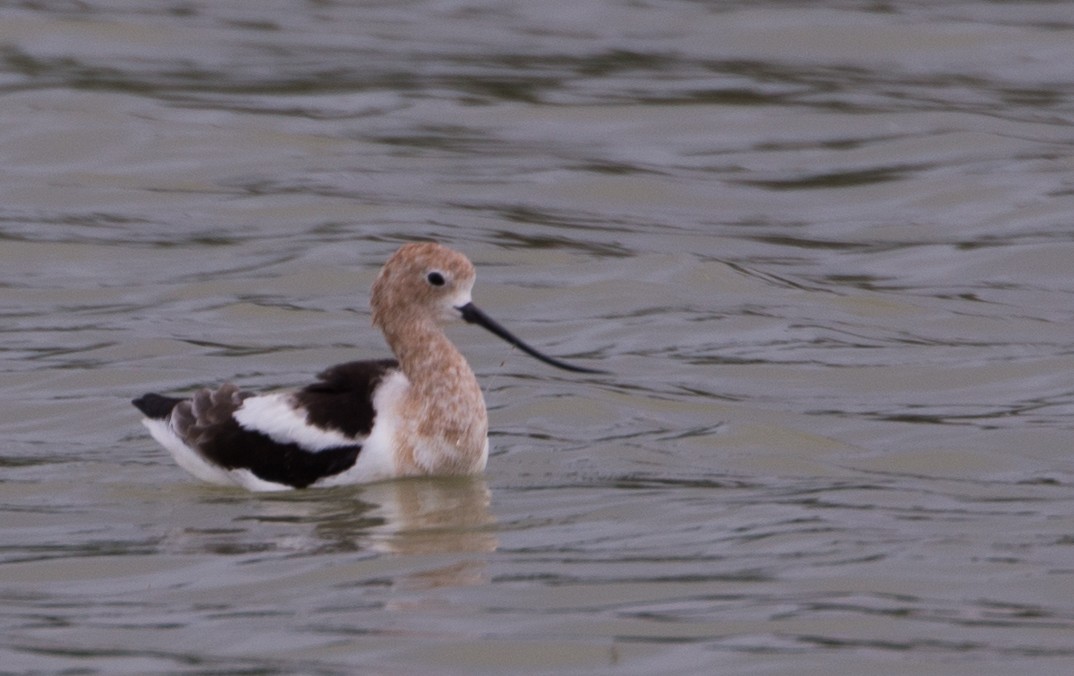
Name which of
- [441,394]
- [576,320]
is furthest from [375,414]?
[576,320]

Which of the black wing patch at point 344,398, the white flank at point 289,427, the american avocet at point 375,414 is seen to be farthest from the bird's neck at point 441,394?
the white flank at point 289,427

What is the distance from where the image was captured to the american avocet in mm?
10289

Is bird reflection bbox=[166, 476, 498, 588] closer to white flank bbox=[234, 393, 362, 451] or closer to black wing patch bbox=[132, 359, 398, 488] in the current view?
black wing patch bbox=[132, 359, 398, 488]

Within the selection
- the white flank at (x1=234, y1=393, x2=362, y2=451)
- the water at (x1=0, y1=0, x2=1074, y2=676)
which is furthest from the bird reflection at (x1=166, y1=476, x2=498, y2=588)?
the white flank at (x1=234, y1=393, x2=362, y2=451)

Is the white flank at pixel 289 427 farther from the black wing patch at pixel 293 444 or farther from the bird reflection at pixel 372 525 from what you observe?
the bird reflection at pixel 372 525

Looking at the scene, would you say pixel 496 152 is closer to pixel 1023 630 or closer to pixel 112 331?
pixel 112 331

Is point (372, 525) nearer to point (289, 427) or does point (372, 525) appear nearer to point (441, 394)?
point (289, 427)

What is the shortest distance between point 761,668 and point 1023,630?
1.05 m

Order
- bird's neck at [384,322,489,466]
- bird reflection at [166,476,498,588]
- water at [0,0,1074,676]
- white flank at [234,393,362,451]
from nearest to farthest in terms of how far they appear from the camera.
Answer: water at [0,0,1074,676] → bird reflection at [166,476,498,588] → white flank at [234,393,362,451] → bird's neck at [384,322,489,466]

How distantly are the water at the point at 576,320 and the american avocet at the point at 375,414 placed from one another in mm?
162

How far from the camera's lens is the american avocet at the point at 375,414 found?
1029 cm

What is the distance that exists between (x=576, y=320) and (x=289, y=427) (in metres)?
4.40

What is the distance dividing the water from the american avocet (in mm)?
162

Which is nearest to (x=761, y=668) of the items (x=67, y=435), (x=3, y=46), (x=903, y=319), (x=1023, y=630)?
(x=1023, y=630)
